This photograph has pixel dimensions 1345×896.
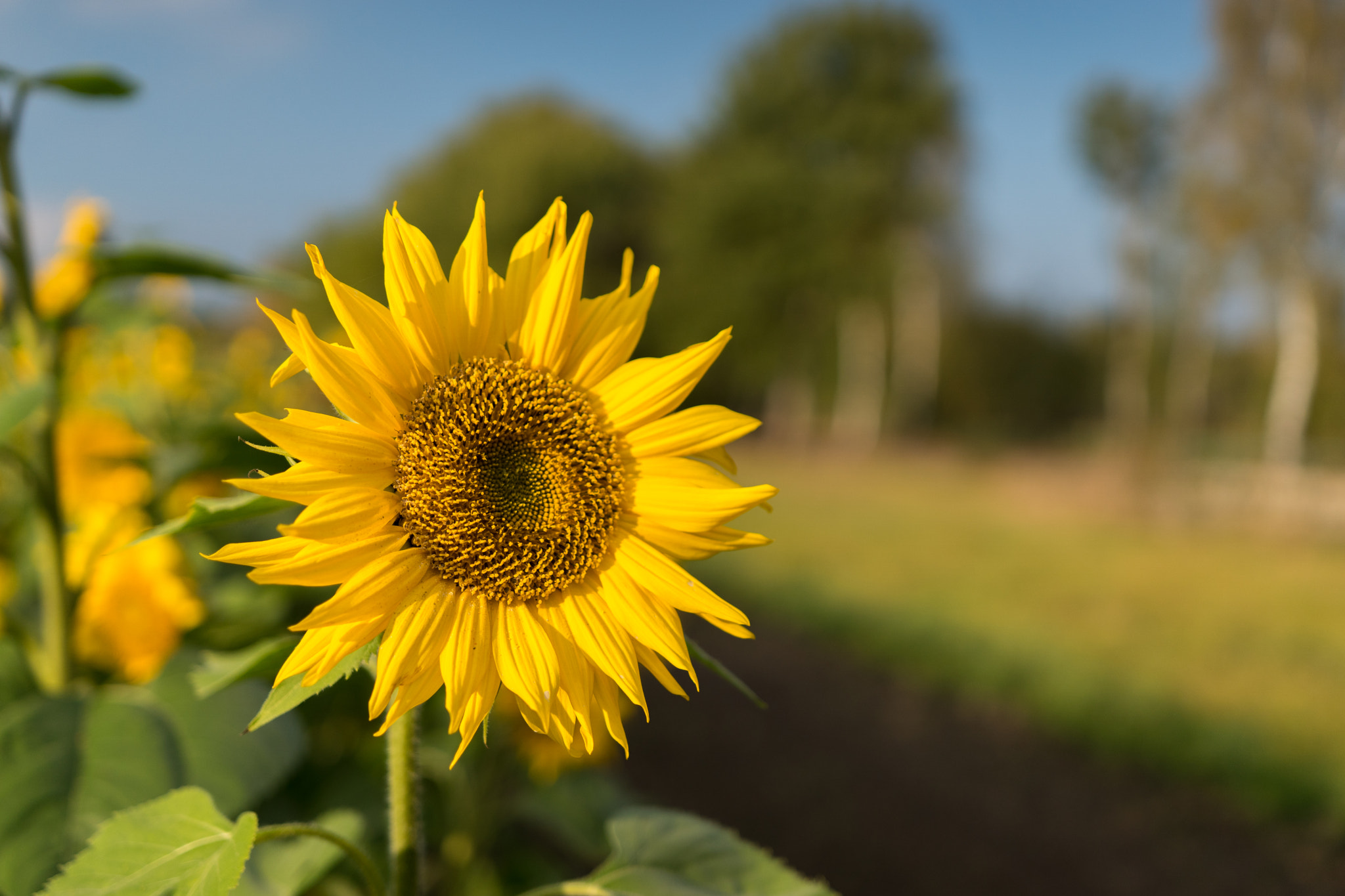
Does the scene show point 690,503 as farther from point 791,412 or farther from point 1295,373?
point 791,412

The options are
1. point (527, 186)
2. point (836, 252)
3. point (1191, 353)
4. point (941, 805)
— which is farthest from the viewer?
point (527, 186)

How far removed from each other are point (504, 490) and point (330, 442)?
19 cm

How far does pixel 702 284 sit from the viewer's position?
26016mm

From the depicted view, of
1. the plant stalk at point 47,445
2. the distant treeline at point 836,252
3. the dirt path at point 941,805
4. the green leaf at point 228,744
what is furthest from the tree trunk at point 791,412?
the green leaf at point 228,744

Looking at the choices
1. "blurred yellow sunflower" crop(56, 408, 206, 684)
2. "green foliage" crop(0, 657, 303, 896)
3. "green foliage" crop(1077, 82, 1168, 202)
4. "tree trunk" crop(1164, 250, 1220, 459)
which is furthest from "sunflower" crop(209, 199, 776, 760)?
"green foliage" crop(1077, 82, 1168, 202)

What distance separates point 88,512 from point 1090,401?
29996 millimetres

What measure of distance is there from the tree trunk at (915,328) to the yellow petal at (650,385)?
78.4 feet

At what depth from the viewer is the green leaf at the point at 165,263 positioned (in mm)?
1363

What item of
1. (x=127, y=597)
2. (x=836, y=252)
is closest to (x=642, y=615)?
(x=127, y=597)

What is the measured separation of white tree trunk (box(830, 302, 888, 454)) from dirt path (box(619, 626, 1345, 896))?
57.6ft

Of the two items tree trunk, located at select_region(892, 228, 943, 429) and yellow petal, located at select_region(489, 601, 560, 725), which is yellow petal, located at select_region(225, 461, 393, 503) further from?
tree trunk, located at select_region(892, 228, 943, 429)

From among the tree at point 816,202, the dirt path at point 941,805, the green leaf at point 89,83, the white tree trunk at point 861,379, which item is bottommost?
the dirt path at point 941,805

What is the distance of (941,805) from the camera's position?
4941mm

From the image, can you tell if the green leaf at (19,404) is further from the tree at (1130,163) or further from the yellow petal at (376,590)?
the tree at (1130,163)
